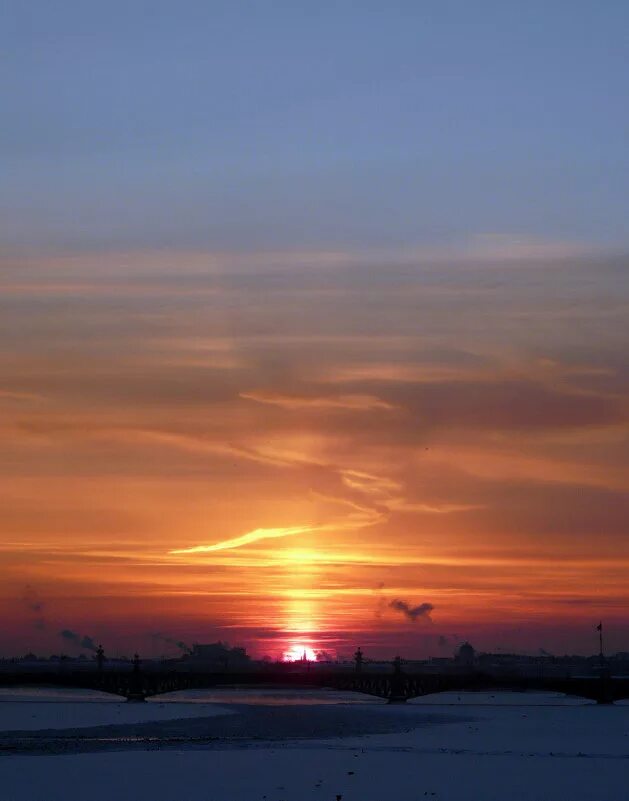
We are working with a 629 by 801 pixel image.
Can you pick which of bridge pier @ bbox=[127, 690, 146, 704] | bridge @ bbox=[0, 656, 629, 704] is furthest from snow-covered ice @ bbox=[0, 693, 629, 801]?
bridge pier @ bbox=[127, 690, 146, 704]

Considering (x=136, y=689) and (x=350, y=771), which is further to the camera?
(x=136, y=689)

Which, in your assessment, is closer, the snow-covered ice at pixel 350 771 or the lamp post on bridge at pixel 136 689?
the snow-covered ice at pixel 350 771

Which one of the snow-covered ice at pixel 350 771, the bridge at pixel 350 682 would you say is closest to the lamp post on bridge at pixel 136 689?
the bridge at pixel 350 682

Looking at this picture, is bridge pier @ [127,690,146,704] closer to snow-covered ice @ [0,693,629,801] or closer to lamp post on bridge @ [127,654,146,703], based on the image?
lamp post on bridge @ [127,654,146,703]

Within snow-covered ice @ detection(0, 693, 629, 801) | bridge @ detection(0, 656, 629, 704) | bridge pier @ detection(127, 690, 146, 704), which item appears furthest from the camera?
bridge pier @ detection(127, 690, 146, 704)

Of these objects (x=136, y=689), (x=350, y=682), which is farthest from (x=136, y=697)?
(x=350, y=682)

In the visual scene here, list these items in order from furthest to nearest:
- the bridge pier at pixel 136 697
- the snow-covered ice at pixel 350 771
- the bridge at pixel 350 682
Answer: the bridge pier at pixel 136 697, the bridge at pixel 350 682, the snow-covered ice at pixel 350 771

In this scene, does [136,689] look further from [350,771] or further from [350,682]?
[350,771]

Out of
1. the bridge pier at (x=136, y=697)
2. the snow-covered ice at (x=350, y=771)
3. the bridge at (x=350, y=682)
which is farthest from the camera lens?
the bridge pier at (x=136, y=697)

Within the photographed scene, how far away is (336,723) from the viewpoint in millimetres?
99062

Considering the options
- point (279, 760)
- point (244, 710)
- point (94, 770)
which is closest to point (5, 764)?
point (94, 770)

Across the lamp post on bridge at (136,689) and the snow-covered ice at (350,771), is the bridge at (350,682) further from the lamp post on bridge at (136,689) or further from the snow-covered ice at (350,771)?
the snow-covered ice at (350,771)

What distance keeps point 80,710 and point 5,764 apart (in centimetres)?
6629

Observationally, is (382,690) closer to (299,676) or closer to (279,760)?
(299,676)
